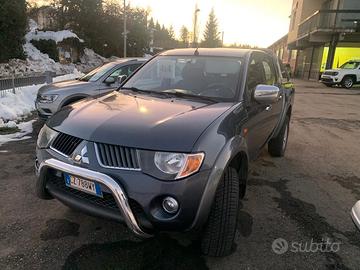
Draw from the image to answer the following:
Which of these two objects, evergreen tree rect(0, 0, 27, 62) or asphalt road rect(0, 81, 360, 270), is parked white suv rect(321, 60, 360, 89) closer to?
evergreen tree rect(0, 0, 27, 62)

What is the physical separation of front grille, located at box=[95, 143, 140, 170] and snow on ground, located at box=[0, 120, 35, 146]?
4.31 m

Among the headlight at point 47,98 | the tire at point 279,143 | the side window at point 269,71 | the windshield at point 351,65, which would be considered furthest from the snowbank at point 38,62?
the windshield at point 351,65

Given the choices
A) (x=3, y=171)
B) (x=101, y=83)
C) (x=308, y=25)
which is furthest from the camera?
(x=308, y=25)

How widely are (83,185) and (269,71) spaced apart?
3297 mm

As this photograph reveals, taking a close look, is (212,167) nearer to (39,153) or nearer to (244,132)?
(244,132)

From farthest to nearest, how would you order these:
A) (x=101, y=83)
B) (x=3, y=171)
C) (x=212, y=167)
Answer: (x=101, y=83)
(x=3, y=171)
(x=212, y=167)

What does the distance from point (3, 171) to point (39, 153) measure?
2102 mm

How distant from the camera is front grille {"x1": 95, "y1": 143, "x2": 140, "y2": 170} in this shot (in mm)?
2400

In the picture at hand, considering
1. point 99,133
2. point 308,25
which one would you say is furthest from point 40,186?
point 308,25

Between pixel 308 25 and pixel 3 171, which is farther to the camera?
pixel 308 25

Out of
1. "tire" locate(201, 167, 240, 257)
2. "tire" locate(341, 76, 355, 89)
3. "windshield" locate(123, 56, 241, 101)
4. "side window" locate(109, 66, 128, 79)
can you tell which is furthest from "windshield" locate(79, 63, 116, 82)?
"tire" locate(341, 76, 355, 89)

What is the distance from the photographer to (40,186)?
109 inches

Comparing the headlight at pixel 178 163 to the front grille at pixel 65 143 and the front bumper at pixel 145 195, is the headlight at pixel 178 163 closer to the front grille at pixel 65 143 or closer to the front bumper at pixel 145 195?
the front bumper at pixel 145 195

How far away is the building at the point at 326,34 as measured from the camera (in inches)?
905
